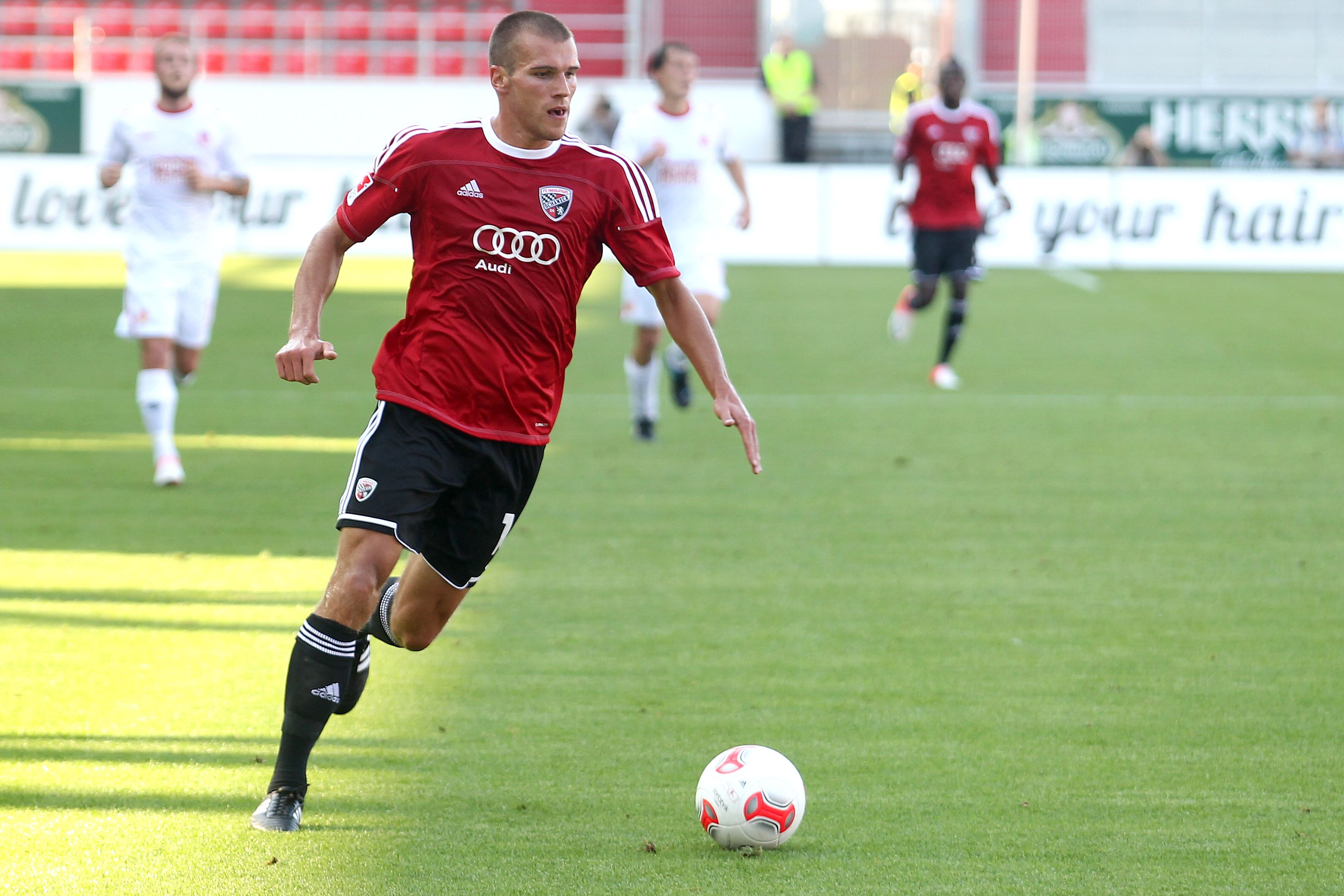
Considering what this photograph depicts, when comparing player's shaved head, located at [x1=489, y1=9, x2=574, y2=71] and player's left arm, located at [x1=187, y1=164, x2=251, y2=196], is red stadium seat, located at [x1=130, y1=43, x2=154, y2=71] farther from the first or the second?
player's shaved head, located at [x1=489, y1=9, x2=574, y2=71]

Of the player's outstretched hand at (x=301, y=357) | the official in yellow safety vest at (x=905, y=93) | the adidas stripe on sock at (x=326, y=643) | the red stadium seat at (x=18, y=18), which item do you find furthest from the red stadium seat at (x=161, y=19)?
the adidas stripe on sock at (x=326, y=643)

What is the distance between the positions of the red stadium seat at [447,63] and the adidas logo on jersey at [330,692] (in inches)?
1117

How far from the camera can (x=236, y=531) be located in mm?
7820

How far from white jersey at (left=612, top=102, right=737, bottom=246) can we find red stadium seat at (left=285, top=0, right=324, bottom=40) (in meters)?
23.0

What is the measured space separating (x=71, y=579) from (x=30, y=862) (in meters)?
3.21

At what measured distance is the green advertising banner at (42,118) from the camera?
30.1 metres

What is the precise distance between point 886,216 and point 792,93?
593cm

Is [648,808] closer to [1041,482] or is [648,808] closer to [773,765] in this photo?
[773,765]

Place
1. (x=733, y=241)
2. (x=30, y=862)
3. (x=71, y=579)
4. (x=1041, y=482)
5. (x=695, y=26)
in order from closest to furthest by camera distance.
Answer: (x=30, y=862), (x=71, y=579), (x=1041, y=482), (x=733, y=241), (x=695, y=26)

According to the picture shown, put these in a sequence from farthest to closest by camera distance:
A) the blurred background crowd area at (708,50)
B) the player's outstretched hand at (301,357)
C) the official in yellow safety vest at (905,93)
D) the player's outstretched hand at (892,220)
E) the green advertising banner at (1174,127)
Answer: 1. the blurred background crowd area at (708,50)
2. the green advertising banner at (1174,127)
3. the official in yellow safety vest at (905,93)
4. the player's outstretched hand at (892,220)
5. the player's outstretched hand at (301,357)

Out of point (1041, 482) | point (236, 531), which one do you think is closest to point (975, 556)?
point (1041, 482)

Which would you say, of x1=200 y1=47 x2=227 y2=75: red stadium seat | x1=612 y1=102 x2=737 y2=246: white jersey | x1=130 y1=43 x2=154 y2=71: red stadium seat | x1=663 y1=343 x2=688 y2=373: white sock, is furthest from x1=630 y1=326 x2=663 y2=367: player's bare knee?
x1=130 y1=43 x2=154 y2=71: red stadium seat

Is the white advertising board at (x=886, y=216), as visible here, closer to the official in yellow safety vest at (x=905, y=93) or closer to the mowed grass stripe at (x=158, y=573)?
the official in yellow safety vest at (x=905, y=93)

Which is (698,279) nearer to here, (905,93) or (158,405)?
(158,405)
